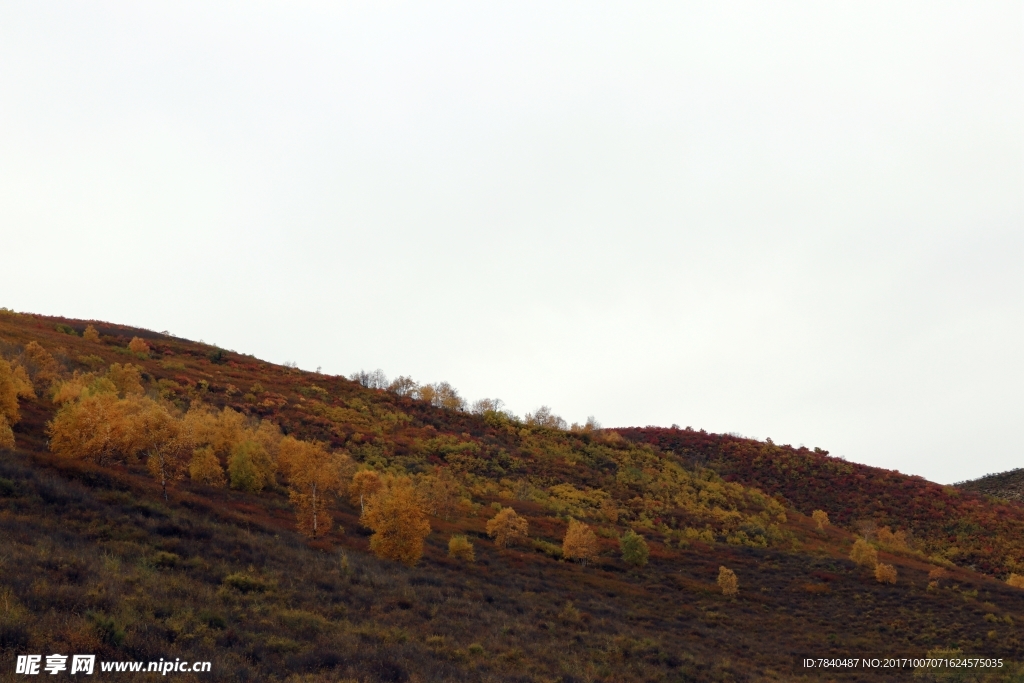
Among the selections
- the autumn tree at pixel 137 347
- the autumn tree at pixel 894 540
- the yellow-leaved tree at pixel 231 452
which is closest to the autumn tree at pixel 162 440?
the yellow-leaved tree at pixel 231 452

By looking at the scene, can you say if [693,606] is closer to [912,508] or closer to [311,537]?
[311,537]

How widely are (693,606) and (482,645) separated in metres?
20.6

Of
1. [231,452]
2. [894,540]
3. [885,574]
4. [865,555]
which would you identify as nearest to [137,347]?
[231,452]

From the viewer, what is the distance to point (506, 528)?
131 ft

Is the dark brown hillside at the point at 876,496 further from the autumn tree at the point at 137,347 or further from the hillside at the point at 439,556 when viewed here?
the autumn tree at the point at 137,347

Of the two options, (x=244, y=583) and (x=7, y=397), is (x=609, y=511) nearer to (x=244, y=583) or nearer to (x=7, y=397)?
(x=244, y=583)

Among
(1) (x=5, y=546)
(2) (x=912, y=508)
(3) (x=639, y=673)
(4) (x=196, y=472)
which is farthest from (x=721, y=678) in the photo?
(2) (x=912, y=508)

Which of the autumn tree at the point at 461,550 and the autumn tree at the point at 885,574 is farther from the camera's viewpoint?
the autumn tree at the point at 885,574

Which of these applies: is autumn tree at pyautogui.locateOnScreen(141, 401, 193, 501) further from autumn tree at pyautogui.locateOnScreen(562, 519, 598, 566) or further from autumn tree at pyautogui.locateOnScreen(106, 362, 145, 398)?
autumn tree at pyautogui.locateOnScreen(562, 519, 598, 566)

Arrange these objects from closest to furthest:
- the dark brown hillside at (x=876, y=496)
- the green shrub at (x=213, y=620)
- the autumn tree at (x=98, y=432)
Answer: the green shrub at (x=213, y=620) < the autumn tree at (x=98, y=432) < the dark brown hillside at (x=876, y=496)

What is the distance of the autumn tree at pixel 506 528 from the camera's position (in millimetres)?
39656

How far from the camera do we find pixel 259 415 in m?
60.6

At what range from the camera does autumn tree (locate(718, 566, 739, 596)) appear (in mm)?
37469

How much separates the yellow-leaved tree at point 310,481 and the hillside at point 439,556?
511 mm
